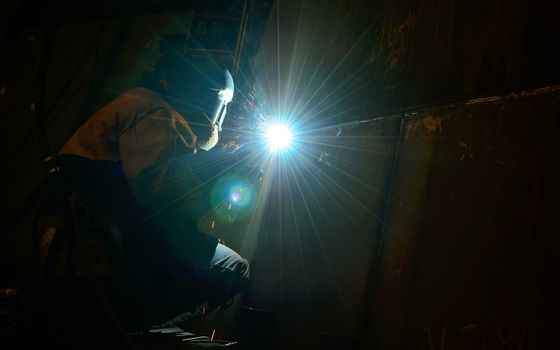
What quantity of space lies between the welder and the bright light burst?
194 cm

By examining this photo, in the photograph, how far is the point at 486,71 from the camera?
7.29 ft

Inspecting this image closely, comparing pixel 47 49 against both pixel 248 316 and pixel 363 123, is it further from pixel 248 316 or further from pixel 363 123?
pixel 248 316

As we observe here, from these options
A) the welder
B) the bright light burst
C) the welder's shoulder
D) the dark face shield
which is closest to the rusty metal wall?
the welder

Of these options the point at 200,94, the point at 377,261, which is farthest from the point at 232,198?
the point at 377,261

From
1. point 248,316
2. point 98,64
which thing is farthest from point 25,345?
point 98,64

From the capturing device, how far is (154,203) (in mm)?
2785

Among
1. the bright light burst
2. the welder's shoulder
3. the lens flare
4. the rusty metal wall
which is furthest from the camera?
the bright light burst

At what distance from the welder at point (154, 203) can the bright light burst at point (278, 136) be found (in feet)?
6.37

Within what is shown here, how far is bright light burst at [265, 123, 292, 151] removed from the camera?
4786 mm

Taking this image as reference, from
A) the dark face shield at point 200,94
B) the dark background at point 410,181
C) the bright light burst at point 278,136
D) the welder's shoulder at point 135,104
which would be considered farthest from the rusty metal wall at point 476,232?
the bright light burst at point 278,136

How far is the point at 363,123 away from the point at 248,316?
7.74ft

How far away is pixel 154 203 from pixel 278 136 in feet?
8.03

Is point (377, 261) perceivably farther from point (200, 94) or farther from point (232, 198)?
point (200, 94)

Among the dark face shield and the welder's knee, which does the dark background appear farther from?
the dark face shield
